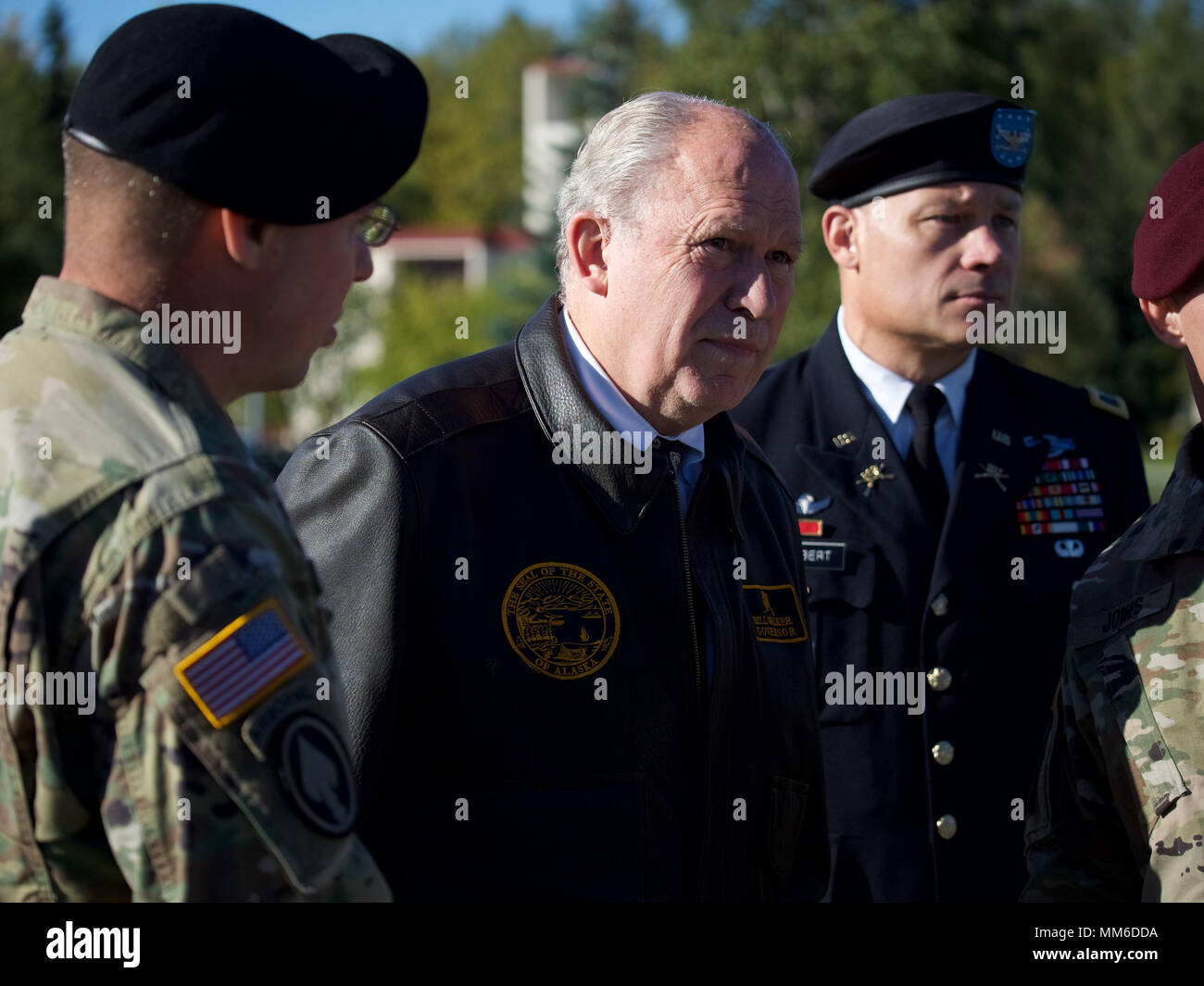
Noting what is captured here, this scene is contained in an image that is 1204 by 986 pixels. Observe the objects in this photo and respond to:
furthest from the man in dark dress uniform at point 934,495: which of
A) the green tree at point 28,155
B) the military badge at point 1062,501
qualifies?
the green tree at point 28,155

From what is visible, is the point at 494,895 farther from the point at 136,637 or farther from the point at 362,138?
the point at 362,138

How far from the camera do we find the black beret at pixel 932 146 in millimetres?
3865

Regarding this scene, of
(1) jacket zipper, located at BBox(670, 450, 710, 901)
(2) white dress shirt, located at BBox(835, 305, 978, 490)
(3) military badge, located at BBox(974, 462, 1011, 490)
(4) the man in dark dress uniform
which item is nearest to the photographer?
(1) jacket zipper, located at BBox(670, 450, 710, 901)

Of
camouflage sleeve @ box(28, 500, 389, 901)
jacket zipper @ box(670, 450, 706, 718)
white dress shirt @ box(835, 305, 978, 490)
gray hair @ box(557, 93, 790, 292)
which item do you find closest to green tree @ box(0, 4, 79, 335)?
white dress shirt @ box(835, 305, 978, 490)

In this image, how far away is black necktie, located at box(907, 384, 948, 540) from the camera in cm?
371

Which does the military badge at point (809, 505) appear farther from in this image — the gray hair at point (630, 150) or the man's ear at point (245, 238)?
the man's ear at point (245, 238)

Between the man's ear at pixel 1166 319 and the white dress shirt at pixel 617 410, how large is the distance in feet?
2.93

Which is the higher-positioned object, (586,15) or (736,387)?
(586,15)

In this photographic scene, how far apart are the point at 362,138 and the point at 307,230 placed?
143mm

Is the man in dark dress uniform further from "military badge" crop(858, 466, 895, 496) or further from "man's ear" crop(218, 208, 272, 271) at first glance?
"man's ear" crop(218, 208, 272, 271)

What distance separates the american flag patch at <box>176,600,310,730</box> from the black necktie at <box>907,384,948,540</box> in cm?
242

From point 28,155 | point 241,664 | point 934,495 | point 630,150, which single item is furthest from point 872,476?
point 28,155

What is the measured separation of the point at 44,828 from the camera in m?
1.58
